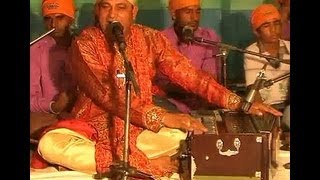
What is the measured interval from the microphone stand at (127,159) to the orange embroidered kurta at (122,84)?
0.10 ft

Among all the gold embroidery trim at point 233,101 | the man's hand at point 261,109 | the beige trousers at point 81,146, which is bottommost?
the beige trousers at point 81,146

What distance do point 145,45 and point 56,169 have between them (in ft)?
1.44

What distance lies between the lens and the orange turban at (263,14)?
2.13 m

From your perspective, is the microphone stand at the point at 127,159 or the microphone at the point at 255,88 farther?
the microphone at the point at 255,88

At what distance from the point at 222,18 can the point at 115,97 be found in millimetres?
384

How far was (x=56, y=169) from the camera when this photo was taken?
6.95ft

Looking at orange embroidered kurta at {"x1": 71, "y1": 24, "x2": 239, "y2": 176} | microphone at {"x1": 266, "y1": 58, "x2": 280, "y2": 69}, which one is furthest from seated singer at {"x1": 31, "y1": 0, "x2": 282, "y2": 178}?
microphone at {"x1": 266, "y1": 58, "x2": 280, "y2": 69}

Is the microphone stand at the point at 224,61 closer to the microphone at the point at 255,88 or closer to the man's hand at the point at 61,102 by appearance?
the microphone at the point at 255,88

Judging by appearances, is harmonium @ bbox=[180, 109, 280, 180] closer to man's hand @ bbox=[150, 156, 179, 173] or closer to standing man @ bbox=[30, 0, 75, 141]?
man's hand @ bbox=[150, 156, 179, 173]

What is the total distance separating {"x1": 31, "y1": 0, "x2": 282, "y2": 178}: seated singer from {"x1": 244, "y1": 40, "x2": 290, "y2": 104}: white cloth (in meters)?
0.04

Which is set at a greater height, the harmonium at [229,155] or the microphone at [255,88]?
the microphone at [255,88]

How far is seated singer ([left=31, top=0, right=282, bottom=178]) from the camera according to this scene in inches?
82.4

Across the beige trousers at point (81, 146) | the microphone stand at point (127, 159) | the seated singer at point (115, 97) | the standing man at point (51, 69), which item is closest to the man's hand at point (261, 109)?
the seated singer at point (115, 97)
